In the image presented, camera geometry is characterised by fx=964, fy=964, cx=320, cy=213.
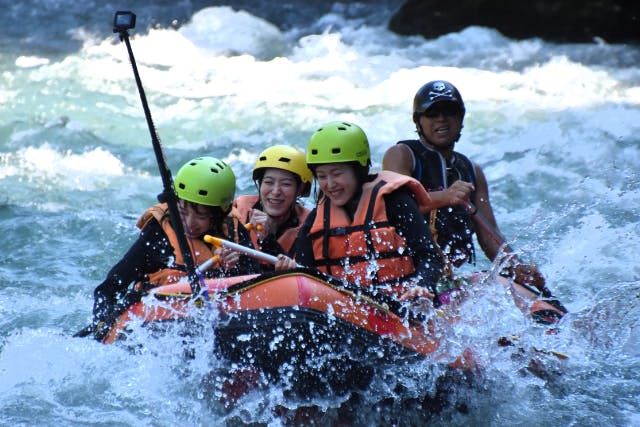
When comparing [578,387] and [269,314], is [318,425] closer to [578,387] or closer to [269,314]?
[269,314]

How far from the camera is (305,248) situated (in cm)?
477

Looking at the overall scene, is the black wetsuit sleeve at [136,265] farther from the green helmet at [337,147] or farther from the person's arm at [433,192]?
the person's arm at [433,192]

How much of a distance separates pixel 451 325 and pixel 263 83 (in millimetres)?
8394

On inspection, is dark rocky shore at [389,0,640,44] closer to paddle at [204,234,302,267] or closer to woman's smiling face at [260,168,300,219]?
woman's smiling face at [260,168,300,219]

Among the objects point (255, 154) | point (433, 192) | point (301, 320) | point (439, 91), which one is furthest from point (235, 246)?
point (255, 154)

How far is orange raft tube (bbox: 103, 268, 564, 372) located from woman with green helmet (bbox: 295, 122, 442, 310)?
0.63ft

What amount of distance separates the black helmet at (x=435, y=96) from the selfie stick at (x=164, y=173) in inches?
77.0

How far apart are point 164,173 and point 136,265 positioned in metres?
1.10

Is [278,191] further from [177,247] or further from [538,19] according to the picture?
[538,19]

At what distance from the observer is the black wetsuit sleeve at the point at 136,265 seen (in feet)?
16.3

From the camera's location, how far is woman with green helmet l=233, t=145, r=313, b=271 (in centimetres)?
535

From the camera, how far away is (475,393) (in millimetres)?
4684

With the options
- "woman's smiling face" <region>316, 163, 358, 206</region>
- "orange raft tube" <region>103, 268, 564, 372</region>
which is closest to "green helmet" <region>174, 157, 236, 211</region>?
"woman's smiling face" <region>316, 163, 358, 206</region>

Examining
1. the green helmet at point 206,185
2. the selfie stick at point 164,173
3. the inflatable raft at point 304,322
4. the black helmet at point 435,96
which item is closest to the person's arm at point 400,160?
the black helmet at point 435,96
